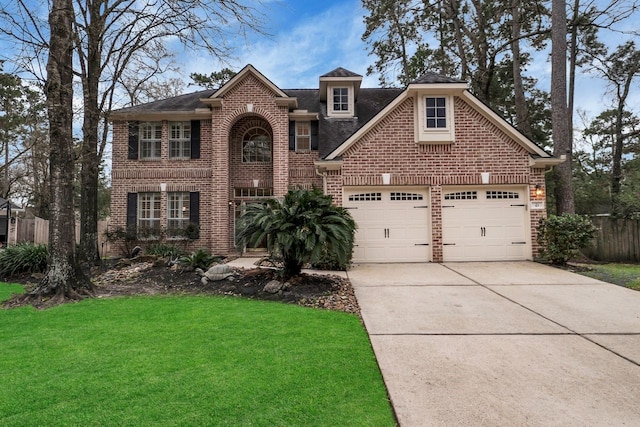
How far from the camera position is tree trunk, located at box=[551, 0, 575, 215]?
11.3 metres

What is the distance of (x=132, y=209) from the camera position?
42.4 ft

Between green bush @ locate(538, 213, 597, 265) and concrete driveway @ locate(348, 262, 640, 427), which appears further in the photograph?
green bush @ locate(538, 213, 597, 265)

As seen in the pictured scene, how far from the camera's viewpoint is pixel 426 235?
396 inches

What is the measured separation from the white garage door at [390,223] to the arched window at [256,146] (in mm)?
5100

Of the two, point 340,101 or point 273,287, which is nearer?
point 273,287

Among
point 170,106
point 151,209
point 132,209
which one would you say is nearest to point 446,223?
point 151,209

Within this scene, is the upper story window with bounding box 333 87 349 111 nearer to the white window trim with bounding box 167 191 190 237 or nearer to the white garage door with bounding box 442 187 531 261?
the white garage door with bounding box 442 187 531 261

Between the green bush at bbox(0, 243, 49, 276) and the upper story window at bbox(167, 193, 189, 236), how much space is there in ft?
14.2

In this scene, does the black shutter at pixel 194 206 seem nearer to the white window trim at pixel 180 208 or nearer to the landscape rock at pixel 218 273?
the white window trim at pixel 180 208

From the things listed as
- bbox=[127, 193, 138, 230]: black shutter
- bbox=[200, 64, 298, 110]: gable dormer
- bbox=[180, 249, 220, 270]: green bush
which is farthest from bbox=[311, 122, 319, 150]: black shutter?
bbox=[127, 193, 138, 230]: black shutter

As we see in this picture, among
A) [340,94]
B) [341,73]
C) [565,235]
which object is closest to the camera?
[565,235]

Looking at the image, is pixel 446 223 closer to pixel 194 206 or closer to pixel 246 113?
pixel 246 113

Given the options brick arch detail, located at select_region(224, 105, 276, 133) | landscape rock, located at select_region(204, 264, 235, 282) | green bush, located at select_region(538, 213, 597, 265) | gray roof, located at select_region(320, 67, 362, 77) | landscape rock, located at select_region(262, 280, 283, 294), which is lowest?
landscape rock, located at select_region(262, 280, 283, 294)

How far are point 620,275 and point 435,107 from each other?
21.2ft
